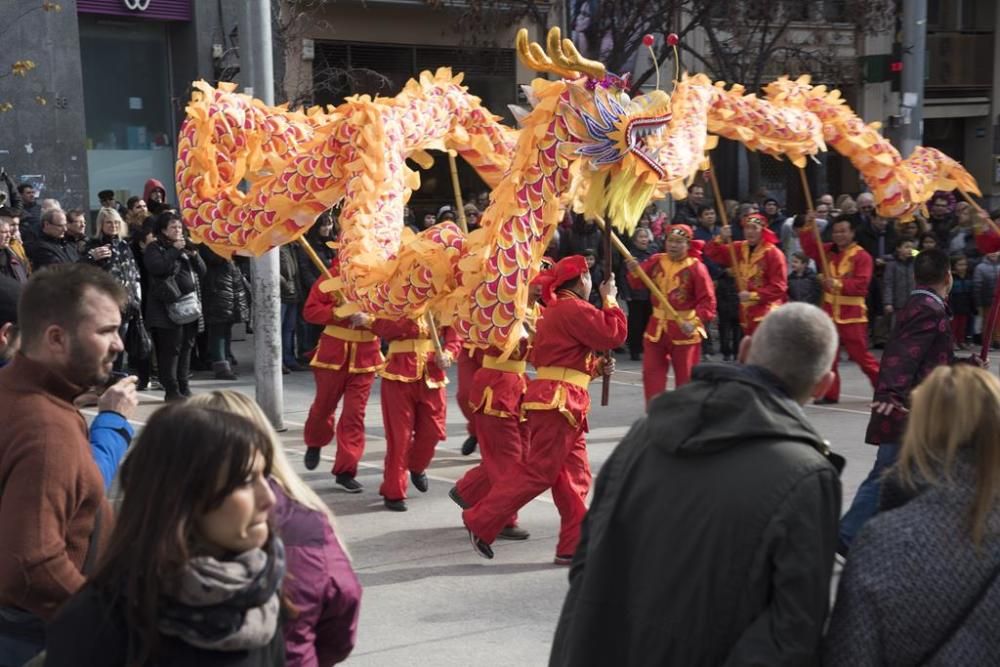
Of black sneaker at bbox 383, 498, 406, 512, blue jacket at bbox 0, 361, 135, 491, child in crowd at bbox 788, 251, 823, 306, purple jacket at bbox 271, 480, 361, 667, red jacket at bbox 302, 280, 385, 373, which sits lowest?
black sneaker at bbox 383, 498, 406, 512

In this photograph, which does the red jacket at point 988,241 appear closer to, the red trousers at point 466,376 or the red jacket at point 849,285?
the red jacket at point 849,285

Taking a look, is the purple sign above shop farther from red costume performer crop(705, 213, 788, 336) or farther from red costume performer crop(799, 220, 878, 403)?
red costume performer crop(799, 220, 878, 403)

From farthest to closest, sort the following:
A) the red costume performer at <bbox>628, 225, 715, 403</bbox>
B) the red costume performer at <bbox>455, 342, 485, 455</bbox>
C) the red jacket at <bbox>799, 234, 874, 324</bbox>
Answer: the red jacket at <bbox>799, 234, 874, 324</bbox>
the red costume performer at <bbox>628, 225, 715, 403</bbox>
the red costume performer at <bbox>455, 342, 485, 455</bbox>

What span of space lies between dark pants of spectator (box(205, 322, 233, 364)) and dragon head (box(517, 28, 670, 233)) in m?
6.63

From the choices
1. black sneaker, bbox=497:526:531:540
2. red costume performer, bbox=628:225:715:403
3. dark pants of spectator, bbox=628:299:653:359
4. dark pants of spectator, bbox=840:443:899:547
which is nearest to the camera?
dark pants of spectator, bbox=840:443:899:547

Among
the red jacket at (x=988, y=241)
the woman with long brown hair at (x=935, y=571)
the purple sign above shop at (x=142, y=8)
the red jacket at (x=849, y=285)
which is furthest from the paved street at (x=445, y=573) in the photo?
the purple sign above shop at (x=142, y=8)

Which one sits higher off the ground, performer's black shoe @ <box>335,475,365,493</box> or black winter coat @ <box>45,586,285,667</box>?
black winter coat @ <box>45,586,285,667</box>

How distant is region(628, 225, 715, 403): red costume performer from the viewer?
34.4 ft

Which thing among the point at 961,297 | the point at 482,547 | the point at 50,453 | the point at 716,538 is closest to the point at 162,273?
the point at 482,547

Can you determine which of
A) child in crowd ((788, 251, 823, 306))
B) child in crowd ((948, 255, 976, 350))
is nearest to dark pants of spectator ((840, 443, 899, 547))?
child in crowd ((788, 251, 823, 306))

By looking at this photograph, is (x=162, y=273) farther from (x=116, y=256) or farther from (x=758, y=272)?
(x=758, y=272)

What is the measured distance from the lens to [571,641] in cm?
304

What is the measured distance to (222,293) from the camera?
1313 cm

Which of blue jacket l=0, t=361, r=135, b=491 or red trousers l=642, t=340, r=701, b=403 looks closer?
blue jacket l=0, t=361, r=135, b=491
